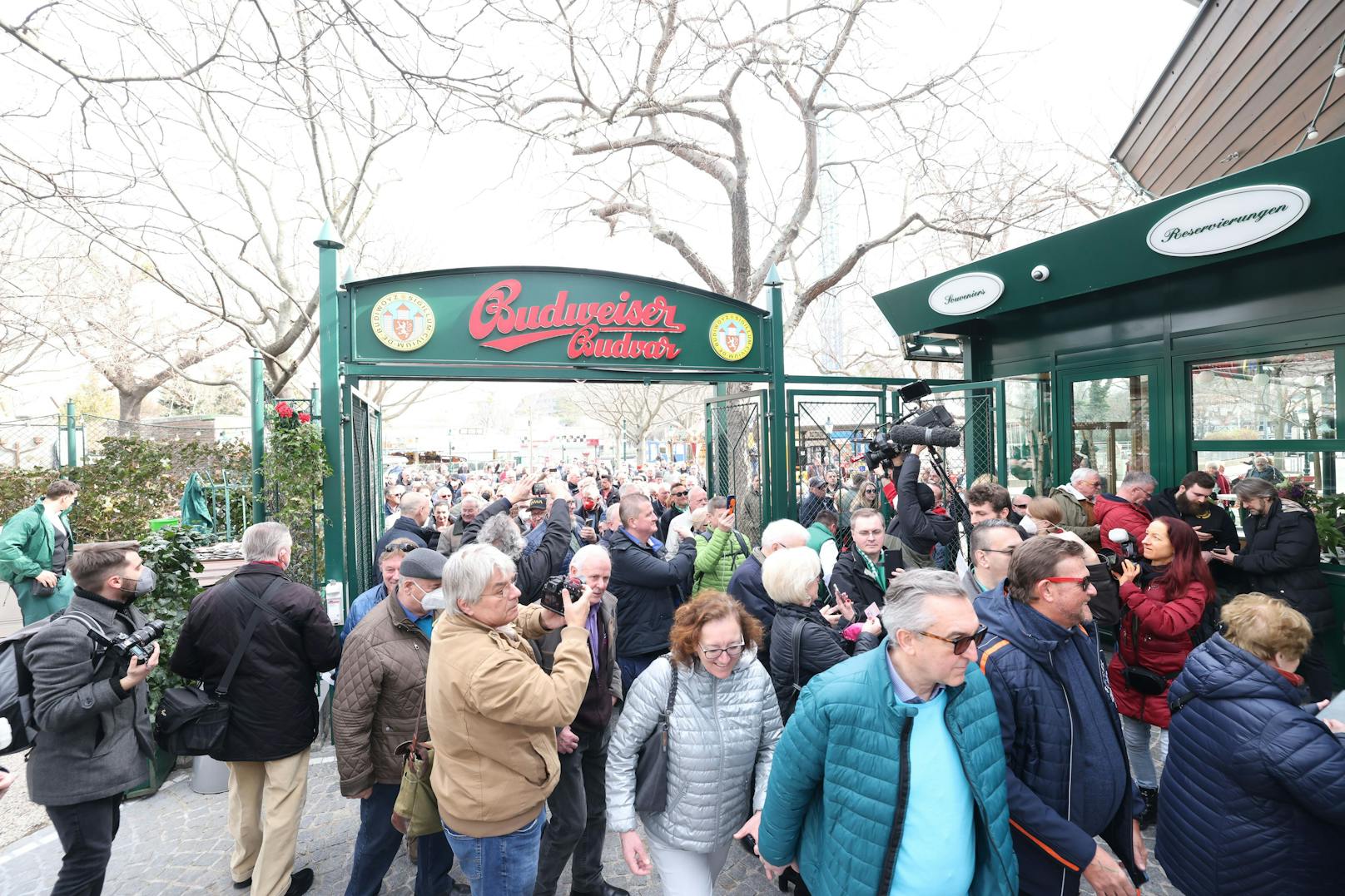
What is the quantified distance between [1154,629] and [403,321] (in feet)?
19.2

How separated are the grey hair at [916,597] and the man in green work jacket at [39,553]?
25.1ft

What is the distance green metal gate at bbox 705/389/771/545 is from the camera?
7.20 meters

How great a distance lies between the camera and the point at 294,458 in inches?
212

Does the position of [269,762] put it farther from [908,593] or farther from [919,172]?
[919,172]

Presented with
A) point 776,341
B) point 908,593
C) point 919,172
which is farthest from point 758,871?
point 919,172

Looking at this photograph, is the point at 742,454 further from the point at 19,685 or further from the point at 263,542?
the point at 19,685

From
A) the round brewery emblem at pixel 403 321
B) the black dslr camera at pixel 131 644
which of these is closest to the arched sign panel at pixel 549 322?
the round brewery emblem at pixel 403 321

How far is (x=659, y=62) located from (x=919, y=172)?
5.08 meters

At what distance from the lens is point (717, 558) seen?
15.5 feet

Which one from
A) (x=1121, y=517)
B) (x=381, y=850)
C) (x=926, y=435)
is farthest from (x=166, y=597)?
(x=1121, y=517)

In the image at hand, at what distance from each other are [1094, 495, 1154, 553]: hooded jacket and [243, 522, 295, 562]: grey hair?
203 inches

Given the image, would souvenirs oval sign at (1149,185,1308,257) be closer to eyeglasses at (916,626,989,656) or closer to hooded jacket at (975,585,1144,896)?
hooded jacket at (975,585,1144,896)

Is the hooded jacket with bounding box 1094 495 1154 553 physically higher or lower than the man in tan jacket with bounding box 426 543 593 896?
higher

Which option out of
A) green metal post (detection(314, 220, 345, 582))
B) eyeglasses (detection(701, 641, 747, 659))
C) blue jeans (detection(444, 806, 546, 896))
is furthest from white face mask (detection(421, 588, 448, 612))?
green metal post (detection(314, 220, 345, 582))
